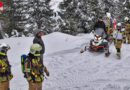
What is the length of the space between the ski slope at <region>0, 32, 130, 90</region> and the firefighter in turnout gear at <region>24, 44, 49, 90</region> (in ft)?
6.91

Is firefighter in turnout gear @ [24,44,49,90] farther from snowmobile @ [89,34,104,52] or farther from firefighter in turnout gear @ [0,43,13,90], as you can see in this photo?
snowmobile @ [89,34,104,52]

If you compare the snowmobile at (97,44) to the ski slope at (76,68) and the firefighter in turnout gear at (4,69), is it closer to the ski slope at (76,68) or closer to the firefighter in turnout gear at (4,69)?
the ski slope at (76,68)

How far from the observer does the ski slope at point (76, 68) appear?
7.79 m

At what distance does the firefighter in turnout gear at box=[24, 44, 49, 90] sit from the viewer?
542 centimetres

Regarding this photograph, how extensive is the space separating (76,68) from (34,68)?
4572mm

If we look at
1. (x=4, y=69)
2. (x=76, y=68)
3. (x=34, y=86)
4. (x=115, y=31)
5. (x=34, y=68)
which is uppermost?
(x=115, y=31)

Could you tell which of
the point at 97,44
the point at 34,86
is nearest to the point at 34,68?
the point at 34,86

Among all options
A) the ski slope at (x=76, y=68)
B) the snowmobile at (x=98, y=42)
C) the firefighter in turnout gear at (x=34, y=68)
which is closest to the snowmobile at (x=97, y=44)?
the snowmobile at (x=98, y=42)

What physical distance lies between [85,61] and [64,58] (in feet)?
4.55

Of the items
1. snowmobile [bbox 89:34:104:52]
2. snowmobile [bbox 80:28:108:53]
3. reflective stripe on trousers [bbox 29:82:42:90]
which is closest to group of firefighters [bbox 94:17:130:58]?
snowmobile [bbox 80:28:108:53]

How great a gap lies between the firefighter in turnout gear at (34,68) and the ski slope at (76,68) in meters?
2.11

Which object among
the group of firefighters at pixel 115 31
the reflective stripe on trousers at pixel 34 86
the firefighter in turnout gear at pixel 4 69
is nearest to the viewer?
the reflective stripe on trousers at pixel 34 86

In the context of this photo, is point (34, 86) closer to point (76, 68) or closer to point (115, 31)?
point (76, 68)

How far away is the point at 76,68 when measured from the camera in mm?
9961
